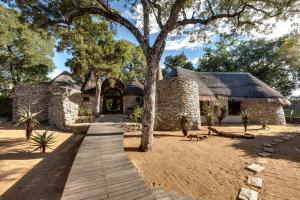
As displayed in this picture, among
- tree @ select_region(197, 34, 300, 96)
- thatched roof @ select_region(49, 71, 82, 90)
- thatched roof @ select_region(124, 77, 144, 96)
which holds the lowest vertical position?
thatched roof @ select_region(124, 77, 144, 96)

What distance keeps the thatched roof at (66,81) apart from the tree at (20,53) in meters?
6.65

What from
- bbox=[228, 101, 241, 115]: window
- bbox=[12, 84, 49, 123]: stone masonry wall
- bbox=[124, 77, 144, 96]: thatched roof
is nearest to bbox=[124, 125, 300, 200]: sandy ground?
bbox=[228, 101, 241, 115]: window

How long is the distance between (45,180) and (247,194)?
239 inches

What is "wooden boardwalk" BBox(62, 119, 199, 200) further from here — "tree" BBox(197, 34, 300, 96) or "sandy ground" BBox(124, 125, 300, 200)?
"tree" BBox(197, 34, 300, 96)

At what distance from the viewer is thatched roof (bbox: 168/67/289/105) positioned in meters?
17.7

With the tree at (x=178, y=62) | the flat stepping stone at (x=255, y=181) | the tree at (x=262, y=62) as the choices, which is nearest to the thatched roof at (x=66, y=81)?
the flat stepping stone at (x=255, y=181)

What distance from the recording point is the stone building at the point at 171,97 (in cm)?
1283

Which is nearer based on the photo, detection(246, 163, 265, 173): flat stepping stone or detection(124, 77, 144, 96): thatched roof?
detection(246, 163, 265, 173): flat stepping stone

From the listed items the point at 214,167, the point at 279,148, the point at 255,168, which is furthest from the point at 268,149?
the point at 214,167

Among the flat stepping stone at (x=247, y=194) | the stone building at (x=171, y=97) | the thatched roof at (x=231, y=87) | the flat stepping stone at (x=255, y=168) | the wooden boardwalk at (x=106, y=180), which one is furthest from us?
the thatched roof at (x=231, y=87)

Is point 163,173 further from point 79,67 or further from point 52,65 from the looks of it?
point 52,65

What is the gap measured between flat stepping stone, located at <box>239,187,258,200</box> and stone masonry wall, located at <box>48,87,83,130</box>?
12.9m

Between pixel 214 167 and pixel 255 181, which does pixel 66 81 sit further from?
pixel 255 181

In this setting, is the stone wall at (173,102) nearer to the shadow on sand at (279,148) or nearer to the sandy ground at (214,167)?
the sandy ground at (214,167)
